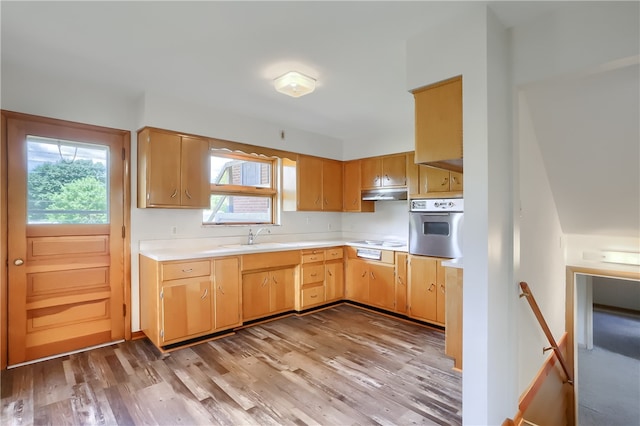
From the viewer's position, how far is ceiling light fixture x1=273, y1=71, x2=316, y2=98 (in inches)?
102

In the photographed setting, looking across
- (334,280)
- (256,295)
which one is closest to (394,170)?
(334,280)

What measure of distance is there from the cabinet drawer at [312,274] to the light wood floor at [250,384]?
0.92m

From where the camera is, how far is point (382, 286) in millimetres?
4113

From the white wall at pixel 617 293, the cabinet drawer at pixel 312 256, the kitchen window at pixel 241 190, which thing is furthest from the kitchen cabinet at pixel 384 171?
the white wall at pixel 617 293

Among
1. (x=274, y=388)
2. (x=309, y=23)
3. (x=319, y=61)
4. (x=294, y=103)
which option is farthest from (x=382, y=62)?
(x=274, y=388)

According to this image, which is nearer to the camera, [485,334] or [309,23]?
[485,334]

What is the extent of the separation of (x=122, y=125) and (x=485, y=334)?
374 cm

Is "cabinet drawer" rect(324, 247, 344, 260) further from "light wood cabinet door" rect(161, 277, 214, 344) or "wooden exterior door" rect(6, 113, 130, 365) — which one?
"wooden exterior door" rect(6, 113, 130, 365)

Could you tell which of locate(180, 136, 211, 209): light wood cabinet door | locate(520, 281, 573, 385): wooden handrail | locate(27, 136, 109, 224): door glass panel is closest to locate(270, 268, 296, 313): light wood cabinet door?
locate(180, 136, 211, 209): light wood cabinet door

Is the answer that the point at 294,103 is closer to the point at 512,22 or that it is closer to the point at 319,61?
the point at 319,61

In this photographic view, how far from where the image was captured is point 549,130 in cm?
235

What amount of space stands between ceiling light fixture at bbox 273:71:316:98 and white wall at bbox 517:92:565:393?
163cm

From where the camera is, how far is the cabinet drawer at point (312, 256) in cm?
415

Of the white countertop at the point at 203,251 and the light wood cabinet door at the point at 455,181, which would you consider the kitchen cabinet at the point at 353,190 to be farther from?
the light wood cabinet door at the point at 455,181
